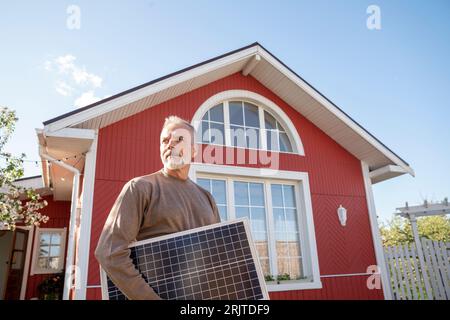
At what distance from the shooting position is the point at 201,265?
Result: 1.14 meters

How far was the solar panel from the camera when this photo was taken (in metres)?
1.09

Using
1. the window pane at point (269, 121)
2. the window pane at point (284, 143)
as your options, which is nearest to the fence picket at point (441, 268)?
the window pane at point (284, 143)

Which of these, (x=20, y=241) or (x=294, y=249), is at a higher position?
(x=20, y=241)

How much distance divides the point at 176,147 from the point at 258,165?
16.5 ft

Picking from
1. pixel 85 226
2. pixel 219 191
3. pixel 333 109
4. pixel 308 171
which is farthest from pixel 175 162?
pixel 333 109

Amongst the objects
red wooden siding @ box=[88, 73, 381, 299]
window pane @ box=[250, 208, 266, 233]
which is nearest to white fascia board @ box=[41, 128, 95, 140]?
red wooden siding @ box=[88, 73, 381, 299]

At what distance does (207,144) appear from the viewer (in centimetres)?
609

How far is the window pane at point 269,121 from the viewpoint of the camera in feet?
23.4

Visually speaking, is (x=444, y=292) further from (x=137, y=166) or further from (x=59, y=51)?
(x=59, y=51)

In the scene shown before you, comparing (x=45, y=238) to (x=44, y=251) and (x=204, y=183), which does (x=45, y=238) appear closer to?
(x=44, y=251)

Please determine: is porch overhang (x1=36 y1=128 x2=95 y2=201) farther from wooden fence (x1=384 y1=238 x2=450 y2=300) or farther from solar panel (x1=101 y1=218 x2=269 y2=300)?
wooden fence (x1=384 y1=238 x2=450 y2=300)

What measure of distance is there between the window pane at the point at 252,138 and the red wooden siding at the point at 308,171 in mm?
655

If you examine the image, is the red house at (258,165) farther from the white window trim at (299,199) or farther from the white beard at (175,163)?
the white beard at (175,163)

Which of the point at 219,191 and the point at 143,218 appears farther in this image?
the point at 219,191
